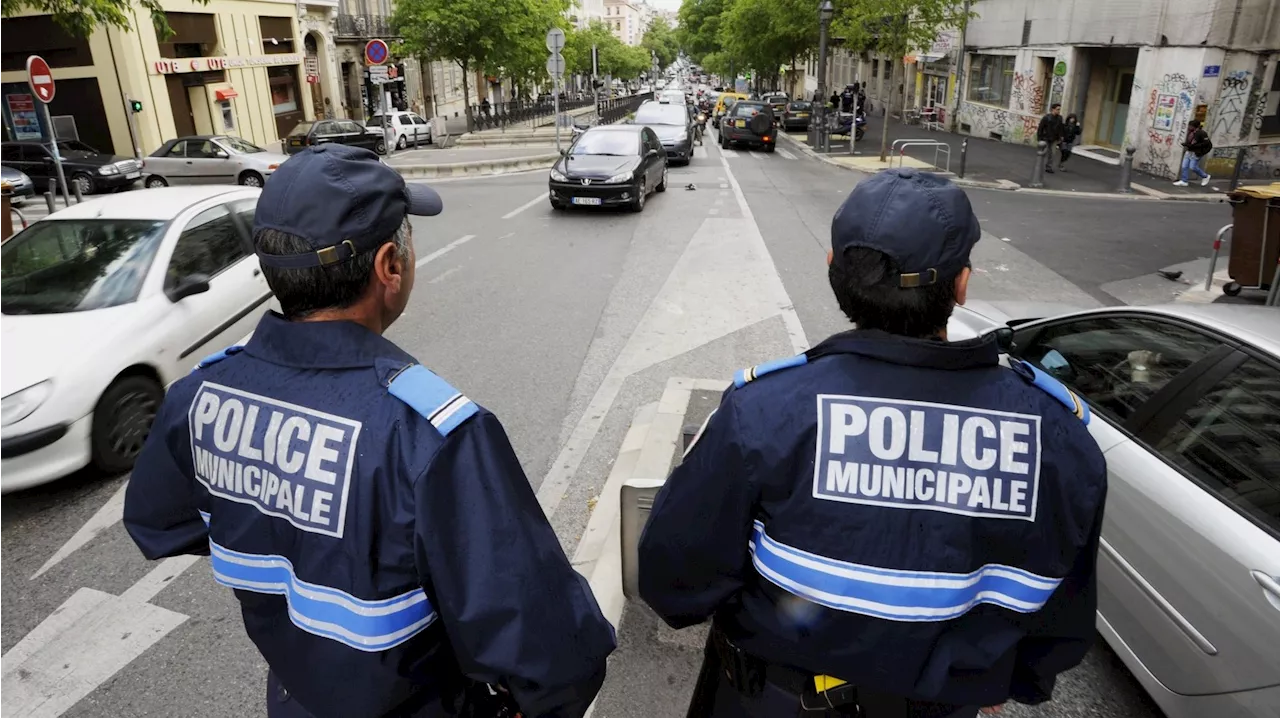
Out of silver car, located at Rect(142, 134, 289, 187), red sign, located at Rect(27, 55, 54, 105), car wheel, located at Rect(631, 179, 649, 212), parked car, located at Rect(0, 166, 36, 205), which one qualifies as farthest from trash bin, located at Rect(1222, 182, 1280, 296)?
parked car, located at Rect(0, 166, 36, 205)

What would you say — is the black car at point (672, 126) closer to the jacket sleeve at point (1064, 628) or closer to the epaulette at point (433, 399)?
the jacket sleeve at point (1064, 628)

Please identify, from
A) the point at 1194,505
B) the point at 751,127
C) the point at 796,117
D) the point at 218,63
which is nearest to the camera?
the point at 1194,505

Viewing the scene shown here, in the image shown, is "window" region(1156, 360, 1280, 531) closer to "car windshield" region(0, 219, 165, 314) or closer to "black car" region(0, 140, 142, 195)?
"car windshield" region(0, 219, 165, 314)

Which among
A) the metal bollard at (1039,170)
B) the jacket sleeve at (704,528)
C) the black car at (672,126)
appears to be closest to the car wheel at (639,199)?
the black car at (672,126)

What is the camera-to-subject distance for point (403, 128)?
97.3ft

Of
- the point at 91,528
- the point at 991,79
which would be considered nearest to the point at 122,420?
the point at 91,528

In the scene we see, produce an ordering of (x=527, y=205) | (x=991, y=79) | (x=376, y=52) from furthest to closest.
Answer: (x=991, y=79)
(x=376, y=52)
(x=527, y=205)

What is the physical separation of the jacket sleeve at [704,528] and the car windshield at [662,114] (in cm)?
2252

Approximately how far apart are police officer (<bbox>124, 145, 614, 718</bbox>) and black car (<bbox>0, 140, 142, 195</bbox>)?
20882 mm

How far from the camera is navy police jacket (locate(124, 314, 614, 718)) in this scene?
1.43m

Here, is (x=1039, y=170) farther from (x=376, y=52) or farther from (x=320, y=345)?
(x=320, y=345)

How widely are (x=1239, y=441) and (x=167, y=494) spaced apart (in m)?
3.21

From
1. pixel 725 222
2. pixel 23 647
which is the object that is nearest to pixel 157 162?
pixel 725 222

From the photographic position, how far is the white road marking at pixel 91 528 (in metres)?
4.10
